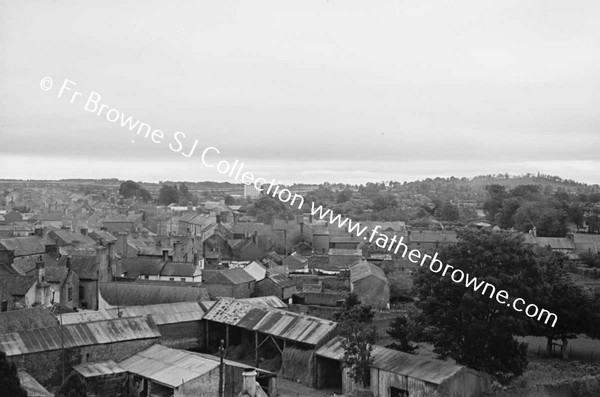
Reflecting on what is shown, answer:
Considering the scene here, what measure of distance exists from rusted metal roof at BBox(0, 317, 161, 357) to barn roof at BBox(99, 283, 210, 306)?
27.8ft

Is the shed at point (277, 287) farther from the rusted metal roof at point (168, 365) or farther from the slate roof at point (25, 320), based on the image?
the slate roof at point (25, 320)

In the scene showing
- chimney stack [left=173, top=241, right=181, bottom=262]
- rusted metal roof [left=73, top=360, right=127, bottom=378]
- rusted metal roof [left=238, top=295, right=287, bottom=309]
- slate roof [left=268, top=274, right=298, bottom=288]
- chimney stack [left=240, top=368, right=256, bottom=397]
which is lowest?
rusted metal roof [left=73, top=360, right=127, bottom=378]

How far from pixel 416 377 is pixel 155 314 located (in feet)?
48.0

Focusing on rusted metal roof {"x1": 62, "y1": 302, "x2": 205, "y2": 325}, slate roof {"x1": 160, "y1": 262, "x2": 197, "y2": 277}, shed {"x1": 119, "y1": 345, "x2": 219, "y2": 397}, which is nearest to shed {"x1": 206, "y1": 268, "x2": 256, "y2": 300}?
slate roof {"x1": 160, "y1": 262, "x2": 197, "y2": 277}

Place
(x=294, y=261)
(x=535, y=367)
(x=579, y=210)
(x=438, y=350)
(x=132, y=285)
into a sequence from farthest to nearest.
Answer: (x=579, y=210), (x=294, y=261), (x=132, y=285), (x=535, y=367), (x=438, y=350)

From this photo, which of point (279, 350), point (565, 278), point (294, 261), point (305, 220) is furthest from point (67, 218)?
point (565, 278)

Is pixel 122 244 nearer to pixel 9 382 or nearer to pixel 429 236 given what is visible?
pixel 429 236

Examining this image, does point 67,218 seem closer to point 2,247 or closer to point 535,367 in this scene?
point 2,247

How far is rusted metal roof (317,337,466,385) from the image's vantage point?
872 inches

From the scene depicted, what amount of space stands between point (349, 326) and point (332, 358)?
1555 millimetres

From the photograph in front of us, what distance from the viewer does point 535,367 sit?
95.0ft

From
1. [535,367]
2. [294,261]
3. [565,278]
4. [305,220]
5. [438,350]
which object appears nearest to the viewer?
[438,350]

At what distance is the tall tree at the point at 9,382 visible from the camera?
58.9ft

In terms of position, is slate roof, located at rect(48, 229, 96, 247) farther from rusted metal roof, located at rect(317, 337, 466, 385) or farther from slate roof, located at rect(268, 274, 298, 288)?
rusted metal roof, located at rect(317, 337, 466, 385)
